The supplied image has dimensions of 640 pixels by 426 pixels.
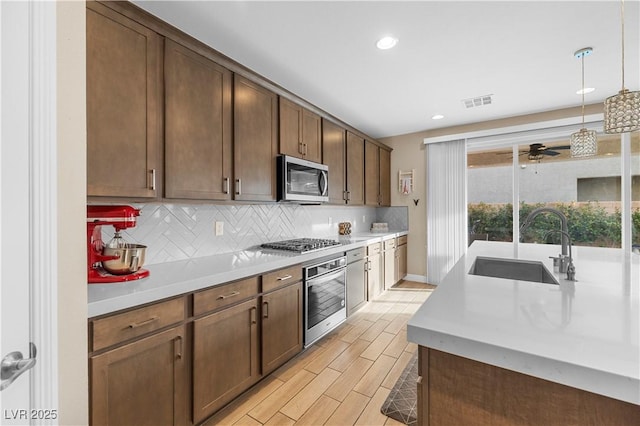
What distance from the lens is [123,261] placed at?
4.82 ft

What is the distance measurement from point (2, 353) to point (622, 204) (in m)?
5.25

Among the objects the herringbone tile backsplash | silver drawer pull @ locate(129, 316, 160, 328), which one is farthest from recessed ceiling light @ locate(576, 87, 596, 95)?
silver drawer pull @ locate(129, 316, 160, 328)

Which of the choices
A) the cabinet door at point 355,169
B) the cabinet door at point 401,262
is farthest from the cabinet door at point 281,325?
the cabinet door at point 401,262

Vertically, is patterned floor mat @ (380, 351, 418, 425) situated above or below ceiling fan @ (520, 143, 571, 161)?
below

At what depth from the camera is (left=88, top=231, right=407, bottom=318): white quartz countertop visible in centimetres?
123

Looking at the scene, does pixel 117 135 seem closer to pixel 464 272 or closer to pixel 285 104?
pixel 285 104

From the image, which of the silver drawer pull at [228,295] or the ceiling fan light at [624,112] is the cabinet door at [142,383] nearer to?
the silver drawer pull at [228,295]

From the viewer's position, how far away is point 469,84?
9.39 ft

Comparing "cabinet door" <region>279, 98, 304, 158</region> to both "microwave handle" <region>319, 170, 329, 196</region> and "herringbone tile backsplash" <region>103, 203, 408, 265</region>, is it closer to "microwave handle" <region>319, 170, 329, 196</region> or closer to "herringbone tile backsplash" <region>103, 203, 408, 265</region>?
"microwave handle" <region>319, 170, 329, 196</region>

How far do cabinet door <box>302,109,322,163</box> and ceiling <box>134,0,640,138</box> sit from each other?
30cm

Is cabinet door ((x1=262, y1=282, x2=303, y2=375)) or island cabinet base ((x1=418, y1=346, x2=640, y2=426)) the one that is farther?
cabinet door ((x1=262, y1=282, x2=303, y2=375))

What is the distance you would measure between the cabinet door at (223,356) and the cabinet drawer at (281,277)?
15 centimetres

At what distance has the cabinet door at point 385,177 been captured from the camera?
468 cm

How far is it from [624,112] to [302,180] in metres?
2.26
